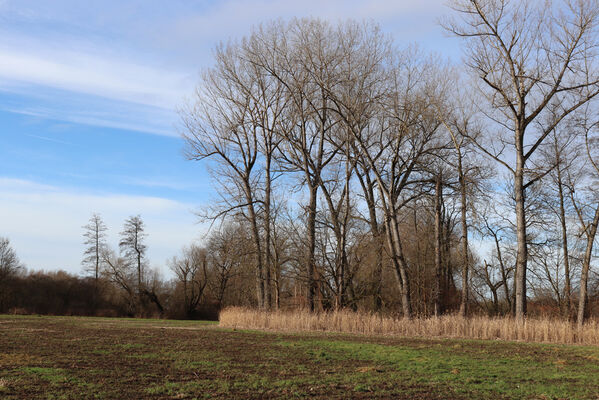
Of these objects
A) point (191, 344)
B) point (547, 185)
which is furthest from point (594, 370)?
point (547, 185)

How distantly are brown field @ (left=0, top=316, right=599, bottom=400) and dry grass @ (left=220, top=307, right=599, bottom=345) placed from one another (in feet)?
9.04

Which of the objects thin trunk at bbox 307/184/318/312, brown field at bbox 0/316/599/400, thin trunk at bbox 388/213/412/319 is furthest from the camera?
thin trunk at bbox 307/184/318/312

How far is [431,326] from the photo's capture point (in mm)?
18484

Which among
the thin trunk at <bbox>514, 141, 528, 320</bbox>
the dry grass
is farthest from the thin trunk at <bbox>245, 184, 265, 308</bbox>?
the thin trunk at <bbox>514, 141, 528, 320</bbox>

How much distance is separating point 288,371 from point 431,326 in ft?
35.3

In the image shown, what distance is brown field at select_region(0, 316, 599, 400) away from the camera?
23.2ft

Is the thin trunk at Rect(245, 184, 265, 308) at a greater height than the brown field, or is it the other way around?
the thin trunk at Rect(245, 184, 265, 308)

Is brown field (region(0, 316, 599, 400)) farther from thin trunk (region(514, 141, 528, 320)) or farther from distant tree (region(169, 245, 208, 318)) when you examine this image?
distant tree (region(169, 245, 208, 318))

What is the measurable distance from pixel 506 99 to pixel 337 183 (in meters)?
10.9

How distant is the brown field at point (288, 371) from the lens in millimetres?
7066

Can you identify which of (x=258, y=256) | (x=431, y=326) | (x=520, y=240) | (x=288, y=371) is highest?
(x=520, y=240)

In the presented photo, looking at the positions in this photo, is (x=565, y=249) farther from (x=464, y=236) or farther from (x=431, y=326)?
(x=431, y=326)

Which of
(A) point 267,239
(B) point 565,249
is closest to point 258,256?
(A) point 267,239

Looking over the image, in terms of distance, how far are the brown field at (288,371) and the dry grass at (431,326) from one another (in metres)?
2.75
